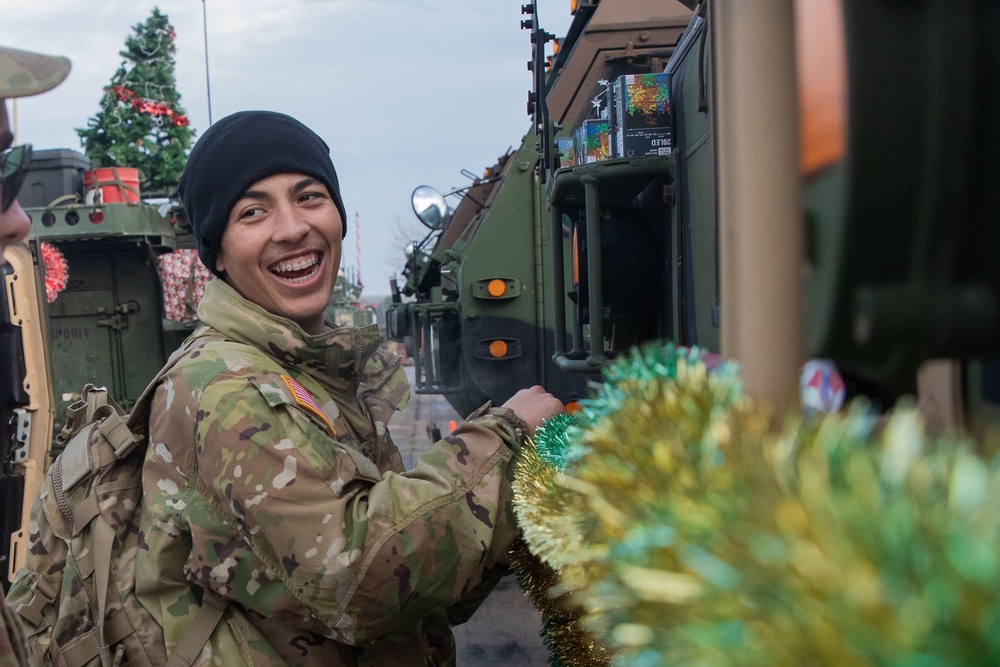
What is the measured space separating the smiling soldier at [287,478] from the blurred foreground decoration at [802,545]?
92 centimetres

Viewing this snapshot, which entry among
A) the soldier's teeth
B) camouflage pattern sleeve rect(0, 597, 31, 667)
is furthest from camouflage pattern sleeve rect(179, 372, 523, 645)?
the soldier's teeth

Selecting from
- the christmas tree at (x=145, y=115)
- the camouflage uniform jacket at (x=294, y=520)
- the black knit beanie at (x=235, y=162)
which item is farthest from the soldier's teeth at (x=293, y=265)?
the christmas tree at (x=145, y=115)

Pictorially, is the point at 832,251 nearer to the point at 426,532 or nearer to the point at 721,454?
the point at 721,454

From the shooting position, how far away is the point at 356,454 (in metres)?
1.57

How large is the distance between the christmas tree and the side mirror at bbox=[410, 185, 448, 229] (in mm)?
9550

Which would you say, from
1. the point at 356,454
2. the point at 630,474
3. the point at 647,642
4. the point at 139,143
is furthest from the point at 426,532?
the point at 139,143

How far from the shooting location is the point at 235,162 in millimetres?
1915

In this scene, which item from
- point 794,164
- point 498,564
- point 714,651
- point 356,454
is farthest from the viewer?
point 498,564

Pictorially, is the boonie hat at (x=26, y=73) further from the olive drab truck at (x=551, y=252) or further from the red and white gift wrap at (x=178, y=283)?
the red and white gift wrap at (x=178, y=283)

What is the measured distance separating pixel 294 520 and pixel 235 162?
2.77 feet

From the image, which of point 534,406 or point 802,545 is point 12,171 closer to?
point 534,406

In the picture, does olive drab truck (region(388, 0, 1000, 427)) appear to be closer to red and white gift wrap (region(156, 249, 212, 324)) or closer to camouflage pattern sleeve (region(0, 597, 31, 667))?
camouflage pattern sleeve (region(0, 597, 31, 667))

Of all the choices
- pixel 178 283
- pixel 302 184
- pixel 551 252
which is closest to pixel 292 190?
pixel 302 184

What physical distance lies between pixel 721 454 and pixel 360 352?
1.46 meters
